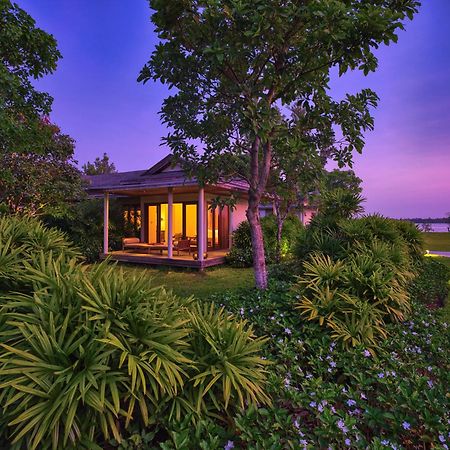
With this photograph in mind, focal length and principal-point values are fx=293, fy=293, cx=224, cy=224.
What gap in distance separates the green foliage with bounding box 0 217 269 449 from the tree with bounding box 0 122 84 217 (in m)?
8.81

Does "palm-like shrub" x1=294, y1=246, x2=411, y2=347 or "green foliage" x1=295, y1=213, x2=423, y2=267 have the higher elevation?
"green foliage" x1=295, y1=213, x2=423, y2=267

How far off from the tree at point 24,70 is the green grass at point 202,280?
4474mm

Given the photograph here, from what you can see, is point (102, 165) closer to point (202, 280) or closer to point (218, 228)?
point (218, 228)

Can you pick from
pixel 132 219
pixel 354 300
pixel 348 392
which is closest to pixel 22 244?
pixel 348 392

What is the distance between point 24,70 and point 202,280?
773 cm

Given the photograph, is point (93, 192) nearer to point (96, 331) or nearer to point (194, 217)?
point (194, 217)

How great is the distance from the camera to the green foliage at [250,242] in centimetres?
1305

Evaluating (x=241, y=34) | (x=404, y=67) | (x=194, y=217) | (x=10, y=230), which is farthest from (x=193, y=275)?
(x=404, y=67)

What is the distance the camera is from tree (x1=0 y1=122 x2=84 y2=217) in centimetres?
1000

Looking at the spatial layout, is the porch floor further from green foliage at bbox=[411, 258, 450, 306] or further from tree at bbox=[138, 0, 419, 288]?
green foliage at bbox=[411, 258, 450, 306]

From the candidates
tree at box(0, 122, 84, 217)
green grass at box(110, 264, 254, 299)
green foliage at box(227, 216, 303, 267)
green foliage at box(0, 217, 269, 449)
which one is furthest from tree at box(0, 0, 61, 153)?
green foliage at box(227, 216, 303, 267)

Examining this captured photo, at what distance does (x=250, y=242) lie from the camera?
1366 cm

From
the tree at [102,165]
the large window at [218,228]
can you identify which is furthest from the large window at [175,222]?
the tree at [102,165]

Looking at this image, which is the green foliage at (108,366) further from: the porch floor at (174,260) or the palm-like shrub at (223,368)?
the porch floor at (174,260)
